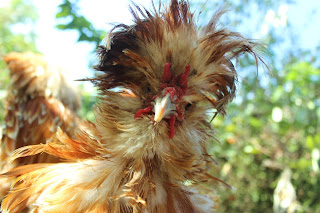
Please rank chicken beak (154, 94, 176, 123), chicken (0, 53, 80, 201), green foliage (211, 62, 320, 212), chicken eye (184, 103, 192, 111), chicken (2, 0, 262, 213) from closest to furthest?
1. chicken beak (154, 94, 176, 123)
2. chicken (2, 0, 262, 213)
3. chicken eye (184, 103, 192, 111)
4. chicken (0, 53, 80, 201)
5. green foliage (211, 62, 320, 212)

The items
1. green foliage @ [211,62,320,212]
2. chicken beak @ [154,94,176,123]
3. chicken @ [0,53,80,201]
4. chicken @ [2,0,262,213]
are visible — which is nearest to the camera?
chicken beak @ [154,94,176,123]

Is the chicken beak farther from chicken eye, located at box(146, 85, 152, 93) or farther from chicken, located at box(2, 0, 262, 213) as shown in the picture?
chicken eye, located at box(146, 85, 152, 93)

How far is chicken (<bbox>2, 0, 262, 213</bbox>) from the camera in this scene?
4.06 ft

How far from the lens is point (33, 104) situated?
2.35 metres

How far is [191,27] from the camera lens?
4.37 ft

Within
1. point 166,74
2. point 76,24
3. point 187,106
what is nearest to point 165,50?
point 166,74

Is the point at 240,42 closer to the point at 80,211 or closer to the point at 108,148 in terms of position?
the point at 108,148

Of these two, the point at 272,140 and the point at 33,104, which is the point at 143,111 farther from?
the point at 272,140

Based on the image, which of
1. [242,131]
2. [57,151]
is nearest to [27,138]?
[57,151]

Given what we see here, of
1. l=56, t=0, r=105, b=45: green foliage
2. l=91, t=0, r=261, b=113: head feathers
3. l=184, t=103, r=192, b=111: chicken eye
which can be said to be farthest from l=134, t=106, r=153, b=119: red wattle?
l=56, t=0, r=105, b=45: green foliage

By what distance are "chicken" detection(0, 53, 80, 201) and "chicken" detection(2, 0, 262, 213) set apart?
89 cm

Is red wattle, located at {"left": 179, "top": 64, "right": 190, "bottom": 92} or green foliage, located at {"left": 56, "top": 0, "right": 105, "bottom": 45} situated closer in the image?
red wattle, located at {"left": 179, "top": 64, "right": 190, "bottom": 92}

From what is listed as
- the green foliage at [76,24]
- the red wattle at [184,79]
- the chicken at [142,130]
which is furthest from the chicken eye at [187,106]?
the green foliage at [76,24]

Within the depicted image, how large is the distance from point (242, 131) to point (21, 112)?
11.0ft
